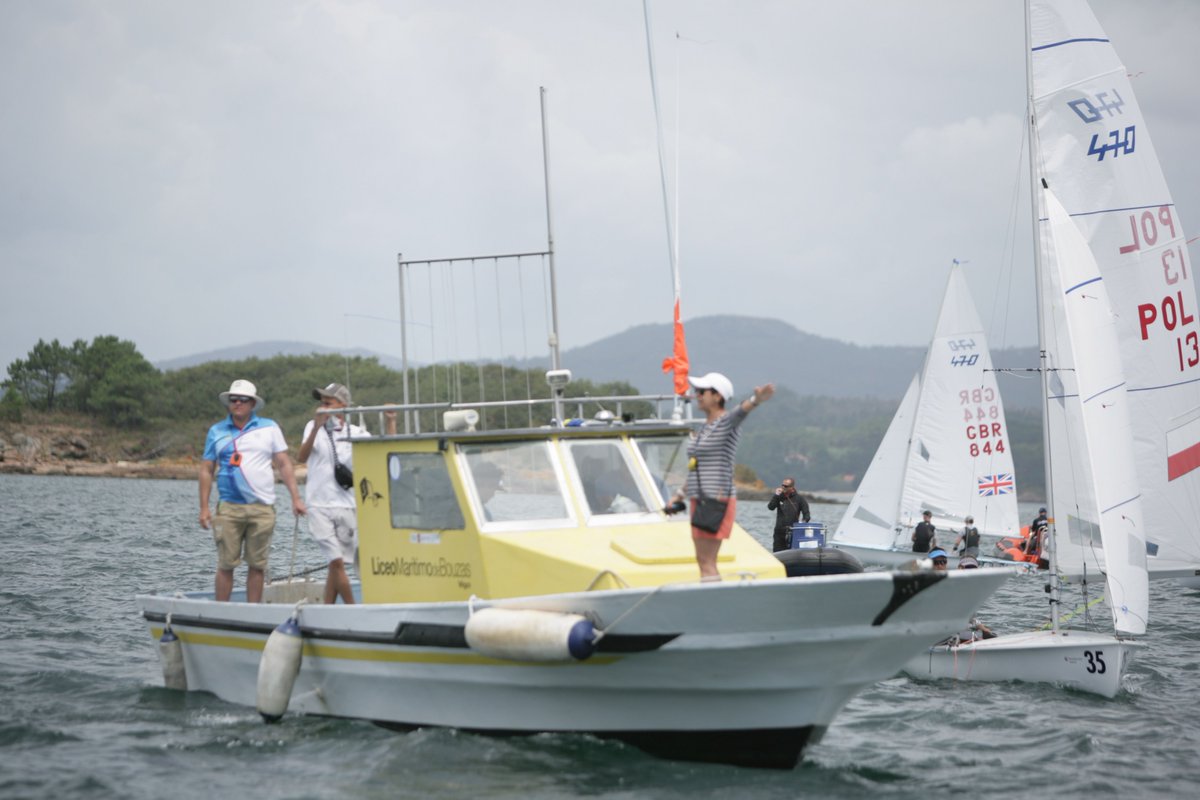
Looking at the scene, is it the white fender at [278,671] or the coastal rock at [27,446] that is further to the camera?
the coastal rock at [27,446]

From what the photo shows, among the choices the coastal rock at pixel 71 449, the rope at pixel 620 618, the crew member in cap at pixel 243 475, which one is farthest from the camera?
the coastal rock at pixel 71 449

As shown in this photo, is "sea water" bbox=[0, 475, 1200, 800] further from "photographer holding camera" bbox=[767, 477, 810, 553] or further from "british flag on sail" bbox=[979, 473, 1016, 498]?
"british flag on sail" bbox=[979, 473, 1016, 498]

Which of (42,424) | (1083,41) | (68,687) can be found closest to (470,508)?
(68,687)

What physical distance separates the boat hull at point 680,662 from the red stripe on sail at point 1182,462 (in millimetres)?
10228

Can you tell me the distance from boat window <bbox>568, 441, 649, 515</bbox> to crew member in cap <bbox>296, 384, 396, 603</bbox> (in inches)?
73.9

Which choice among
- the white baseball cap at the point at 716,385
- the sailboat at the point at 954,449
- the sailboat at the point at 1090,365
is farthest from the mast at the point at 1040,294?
the sailboat at the point at 954,449

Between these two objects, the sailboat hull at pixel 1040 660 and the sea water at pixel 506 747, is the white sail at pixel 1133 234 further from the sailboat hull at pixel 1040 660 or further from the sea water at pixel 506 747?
the sailboat hull at pixel 1040 660

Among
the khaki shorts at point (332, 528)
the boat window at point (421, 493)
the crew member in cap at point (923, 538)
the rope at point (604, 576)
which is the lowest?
the crew member in cap at point (923, 538)

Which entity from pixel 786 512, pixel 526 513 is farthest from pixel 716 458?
pixel 786 512

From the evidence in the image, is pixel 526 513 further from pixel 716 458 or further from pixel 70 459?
pixel 70 459

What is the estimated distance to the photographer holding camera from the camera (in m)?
19.6

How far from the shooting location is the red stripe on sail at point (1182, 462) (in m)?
17.6

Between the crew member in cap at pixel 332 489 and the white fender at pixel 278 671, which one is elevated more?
the crew member in cap at pixel 332 489

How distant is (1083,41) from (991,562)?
13457 mm
